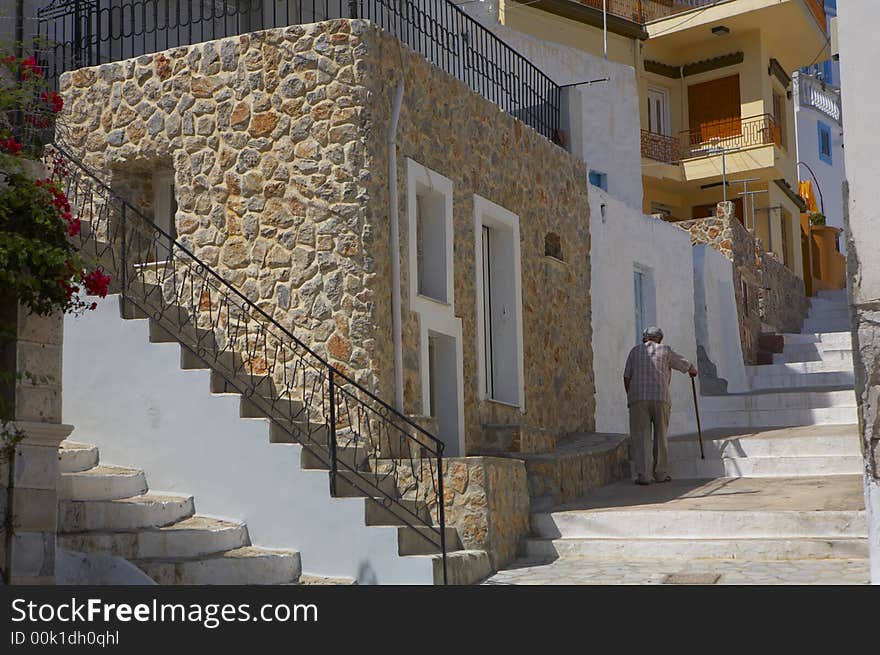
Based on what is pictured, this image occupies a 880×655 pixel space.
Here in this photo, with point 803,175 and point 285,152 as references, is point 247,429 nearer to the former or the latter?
point 285,152

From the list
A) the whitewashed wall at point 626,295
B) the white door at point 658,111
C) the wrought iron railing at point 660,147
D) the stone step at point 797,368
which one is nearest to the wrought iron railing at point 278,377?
the whitewashed wall at point 626,295

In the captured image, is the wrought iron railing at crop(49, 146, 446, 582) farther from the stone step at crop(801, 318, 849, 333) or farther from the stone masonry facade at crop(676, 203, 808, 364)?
the stone step at crop(801, 318, 849, 333)

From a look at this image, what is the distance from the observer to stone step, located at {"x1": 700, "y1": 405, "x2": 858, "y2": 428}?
60.0 feet

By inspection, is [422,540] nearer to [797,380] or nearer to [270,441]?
[270,441]

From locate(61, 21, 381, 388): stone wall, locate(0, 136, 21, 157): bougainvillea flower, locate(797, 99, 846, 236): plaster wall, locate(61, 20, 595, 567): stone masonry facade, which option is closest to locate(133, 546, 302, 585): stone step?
locate(61, 20, 595, 567): stone masonry facade

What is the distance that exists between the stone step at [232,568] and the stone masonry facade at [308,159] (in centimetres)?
Answer: 217

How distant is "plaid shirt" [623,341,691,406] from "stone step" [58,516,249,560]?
17.7 feet

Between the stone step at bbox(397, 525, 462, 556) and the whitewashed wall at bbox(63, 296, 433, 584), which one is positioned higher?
the whitewashed wall at bbox(63, 296, 433, 584)

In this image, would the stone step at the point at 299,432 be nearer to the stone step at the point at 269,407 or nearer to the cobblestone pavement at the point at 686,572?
the stone step at the point at 269,407

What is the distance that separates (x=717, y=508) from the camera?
1284cm

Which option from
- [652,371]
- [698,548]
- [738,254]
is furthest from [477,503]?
[738,254]

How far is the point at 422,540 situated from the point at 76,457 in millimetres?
3035
